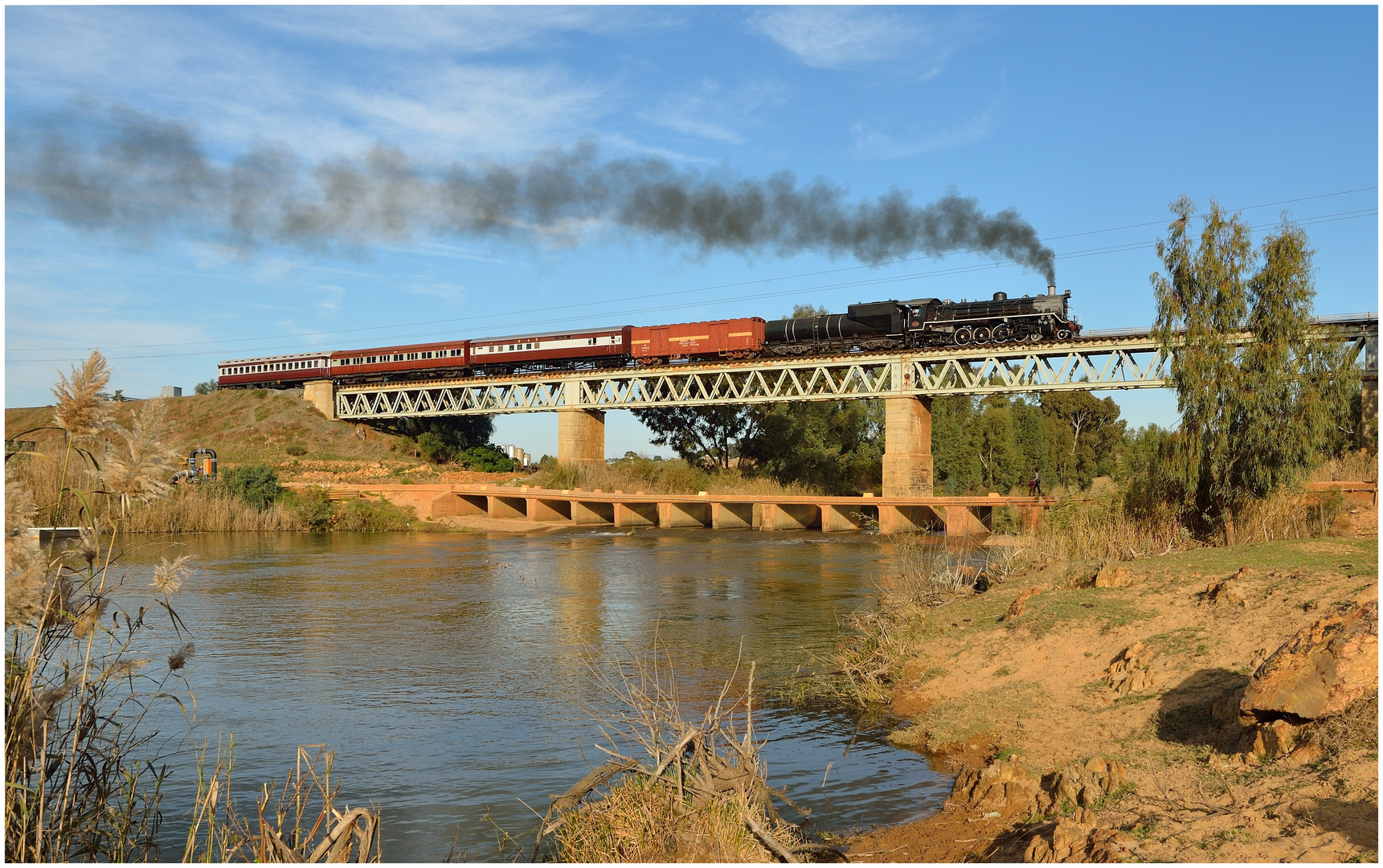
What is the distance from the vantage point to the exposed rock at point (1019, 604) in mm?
11703

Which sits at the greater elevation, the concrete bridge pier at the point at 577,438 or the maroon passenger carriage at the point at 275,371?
the maroon passenger carriage at the point at 275,371

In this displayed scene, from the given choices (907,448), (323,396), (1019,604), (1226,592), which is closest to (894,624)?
(1019,604)

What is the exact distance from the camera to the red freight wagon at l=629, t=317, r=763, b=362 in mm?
47281

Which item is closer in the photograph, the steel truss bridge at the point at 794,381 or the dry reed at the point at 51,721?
the dry reed at the point at 51,721

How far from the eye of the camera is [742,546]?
3097cm

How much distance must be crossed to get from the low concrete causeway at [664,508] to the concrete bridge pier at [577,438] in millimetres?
8607

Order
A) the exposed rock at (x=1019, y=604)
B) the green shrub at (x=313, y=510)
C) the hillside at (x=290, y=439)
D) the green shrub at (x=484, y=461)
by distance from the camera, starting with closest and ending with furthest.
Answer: the exposed rock at (x=1019, y=604)
the green shrub at (x=313, y=510)
the hillside at (x=290, y=439)
the green shrub at (x=484, y=461)

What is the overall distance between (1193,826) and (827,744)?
3951 mm

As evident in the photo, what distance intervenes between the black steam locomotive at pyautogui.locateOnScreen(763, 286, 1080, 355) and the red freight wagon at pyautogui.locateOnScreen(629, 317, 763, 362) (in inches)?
31.7

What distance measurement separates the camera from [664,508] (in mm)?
40344

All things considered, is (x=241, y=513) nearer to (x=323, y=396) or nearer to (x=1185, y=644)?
(x=323, y=396)

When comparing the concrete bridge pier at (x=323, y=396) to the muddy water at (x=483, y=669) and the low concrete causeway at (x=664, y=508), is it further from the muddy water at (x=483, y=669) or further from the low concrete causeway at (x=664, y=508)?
the muddy water at (x=483, y=669)

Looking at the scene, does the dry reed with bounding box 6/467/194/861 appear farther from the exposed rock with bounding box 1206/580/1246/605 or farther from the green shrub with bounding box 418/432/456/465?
the green shrub with bounding box 418/432/456/465

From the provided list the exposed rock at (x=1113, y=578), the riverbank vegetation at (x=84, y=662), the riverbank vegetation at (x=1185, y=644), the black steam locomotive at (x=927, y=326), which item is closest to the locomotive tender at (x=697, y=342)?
the black steam locomotive at (x=927, y=326)
